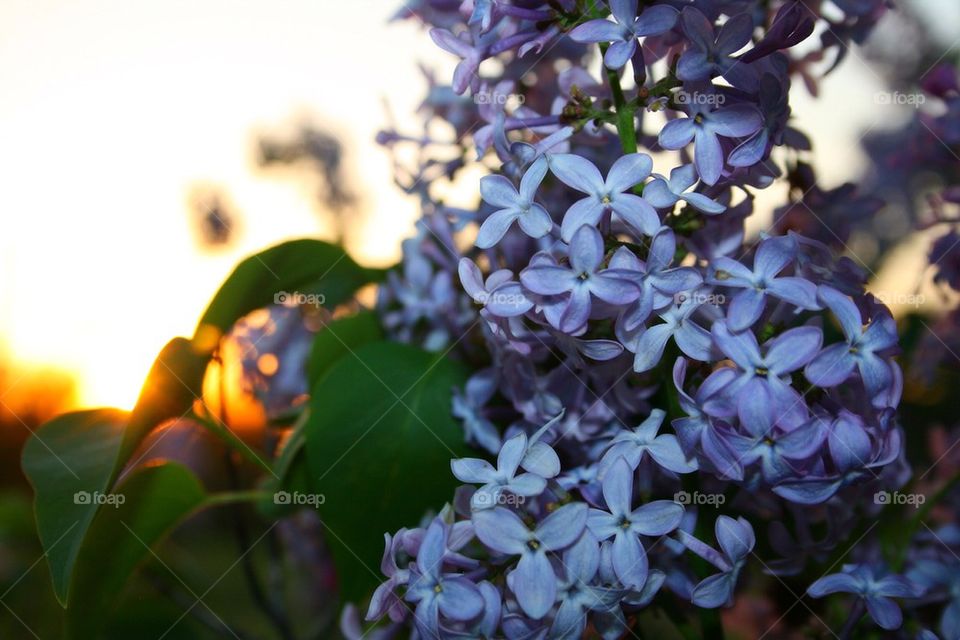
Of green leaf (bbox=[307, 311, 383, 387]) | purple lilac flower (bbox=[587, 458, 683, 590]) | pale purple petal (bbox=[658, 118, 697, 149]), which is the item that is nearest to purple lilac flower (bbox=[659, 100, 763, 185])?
pale purple petal (bbox=[658, 118, 697, 149])

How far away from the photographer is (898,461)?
38 cm

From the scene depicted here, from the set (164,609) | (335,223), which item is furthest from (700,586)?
(335,223)

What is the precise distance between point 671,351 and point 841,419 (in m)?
0.06

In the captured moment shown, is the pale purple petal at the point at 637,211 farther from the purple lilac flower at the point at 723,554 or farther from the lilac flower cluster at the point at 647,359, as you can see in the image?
the purple lilac flower at the point at 723,554

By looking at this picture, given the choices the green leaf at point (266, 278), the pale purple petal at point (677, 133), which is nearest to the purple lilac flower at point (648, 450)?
the pale purple petal at point (677, 133)

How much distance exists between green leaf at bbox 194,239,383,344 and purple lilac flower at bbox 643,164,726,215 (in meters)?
0.20

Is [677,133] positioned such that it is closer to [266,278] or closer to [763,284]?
[763,284]

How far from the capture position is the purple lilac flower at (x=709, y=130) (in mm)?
300

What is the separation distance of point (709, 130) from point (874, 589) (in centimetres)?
19

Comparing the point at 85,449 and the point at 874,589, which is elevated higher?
the point at 85,449

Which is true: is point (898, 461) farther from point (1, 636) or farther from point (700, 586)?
point (1, 636)

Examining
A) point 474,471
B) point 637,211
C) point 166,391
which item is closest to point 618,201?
point 637,211

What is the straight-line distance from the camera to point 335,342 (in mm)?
466

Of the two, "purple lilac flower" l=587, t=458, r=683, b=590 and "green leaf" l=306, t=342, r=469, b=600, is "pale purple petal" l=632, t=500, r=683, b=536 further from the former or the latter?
"green leaf" l=306, t=342, r=469, b=600
